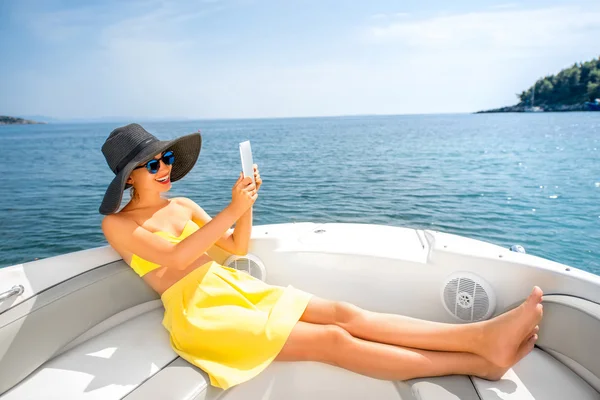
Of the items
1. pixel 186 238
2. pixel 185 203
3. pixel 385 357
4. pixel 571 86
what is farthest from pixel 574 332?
pixel 571 86

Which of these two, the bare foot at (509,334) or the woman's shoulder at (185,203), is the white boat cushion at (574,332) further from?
the woman's shoulder at (185,203)

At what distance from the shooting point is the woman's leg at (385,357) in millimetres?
1352

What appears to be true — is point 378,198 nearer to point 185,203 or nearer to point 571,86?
point 185,203

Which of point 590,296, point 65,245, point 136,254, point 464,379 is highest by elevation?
point 136,254

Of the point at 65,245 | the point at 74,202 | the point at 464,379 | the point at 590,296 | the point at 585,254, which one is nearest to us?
the point at 464,379

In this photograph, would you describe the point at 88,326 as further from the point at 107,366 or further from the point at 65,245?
the point at 65,245

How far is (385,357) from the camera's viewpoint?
136cm

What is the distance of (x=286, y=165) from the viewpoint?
1518 centimetres

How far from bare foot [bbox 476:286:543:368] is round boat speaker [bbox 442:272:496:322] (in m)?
0.43

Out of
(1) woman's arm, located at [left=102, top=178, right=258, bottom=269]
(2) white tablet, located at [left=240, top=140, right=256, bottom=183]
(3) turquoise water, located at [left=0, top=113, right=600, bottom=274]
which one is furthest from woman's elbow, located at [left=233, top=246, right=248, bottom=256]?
(3) turquoise water, located at [left=0, top=113, right=600, bottom=274]

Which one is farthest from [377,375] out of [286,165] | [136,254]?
[286,165]

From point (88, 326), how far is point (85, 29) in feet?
182

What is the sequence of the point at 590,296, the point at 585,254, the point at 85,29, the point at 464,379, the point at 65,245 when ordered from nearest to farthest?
the point at 464,379, the point at 590,296, the point at 585,254, the point at 65,245, the point at 85,29

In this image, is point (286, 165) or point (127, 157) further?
point (286, 165)
